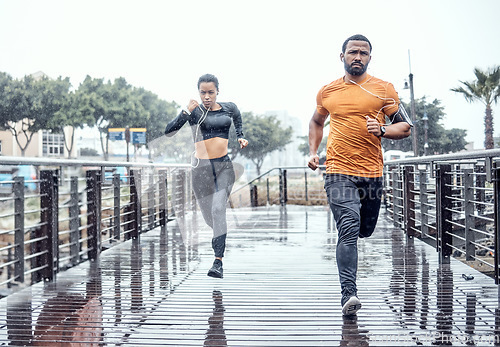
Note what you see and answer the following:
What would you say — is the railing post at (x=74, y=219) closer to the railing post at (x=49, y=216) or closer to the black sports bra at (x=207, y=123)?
the railing post at (x=49, y=216)

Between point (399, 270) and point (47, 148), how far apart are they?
165 feet

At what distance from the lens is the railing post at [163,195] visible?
28.6 feet

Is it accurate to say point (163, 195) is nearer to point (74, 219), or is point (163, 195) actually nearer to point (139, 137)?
point (74, 219)

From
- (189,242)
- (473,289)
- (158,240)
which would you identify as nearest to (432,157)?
(473,289)

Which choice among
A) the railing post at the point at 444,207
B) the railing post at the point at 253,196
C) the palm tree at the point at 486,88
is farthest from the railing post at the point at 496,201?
the palm tree at the point at 486,88

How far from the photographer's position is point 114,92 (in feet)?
139

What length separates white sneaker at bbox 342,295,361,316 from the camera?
10.3ft

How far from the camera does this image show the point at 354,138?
3373 millimetres

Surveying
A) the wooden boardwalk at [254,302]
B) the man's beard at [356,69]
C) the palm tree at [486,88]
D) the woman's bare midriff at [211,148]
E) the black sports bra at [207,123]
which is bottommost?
the wooden boardwalk at [254,302]

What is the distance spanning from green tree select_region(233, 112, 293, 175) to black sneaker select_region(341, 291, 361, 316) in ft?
170

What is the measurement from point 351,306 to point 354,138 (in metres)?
0.99

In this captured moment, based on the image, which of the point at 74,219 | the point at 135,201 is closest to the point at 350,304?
the point at 74,219

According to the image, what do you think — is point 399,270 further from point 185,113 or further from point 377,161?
point 185,113

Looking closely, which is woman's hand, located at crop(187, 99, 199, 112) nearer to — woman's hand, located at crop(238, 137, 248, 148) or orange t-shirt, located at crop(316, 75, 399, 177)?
woman's hand, located at crop(238, 137, 248, 148)
